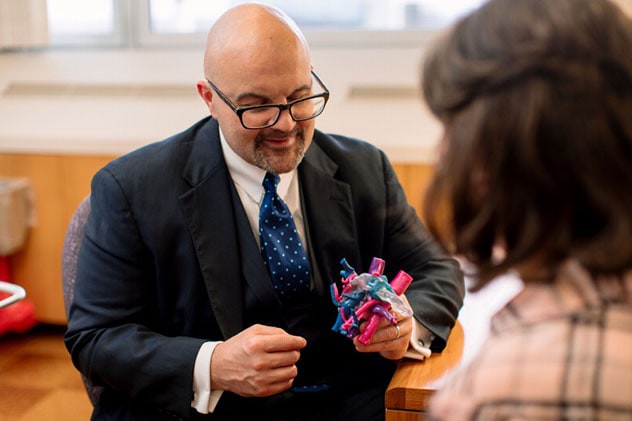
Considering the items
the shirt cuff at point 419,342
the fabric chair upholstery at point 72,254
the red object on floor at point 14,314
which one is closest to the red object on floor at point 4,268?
the red object on floor at point 14,314

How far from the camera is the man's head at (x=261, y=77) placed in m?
1.62

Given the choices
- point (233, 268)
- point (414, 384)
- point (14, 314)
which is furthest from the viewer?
point (14, 314)

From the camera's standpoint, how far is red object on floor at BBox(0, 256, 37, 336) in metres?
3.17

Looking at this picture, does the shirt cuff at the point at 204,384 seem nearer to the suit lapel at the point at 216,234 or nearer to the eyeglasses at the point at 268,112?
the suit lapel at the point at 216,234

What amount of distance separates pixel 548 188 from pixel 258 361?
2.51ft

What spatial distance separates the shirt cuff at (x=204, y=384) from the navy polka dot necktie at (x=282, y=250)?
0.23 metres

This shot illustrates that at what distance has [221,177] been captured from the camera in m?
1.65

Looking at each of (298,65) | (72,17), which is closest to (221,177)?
(298,65)

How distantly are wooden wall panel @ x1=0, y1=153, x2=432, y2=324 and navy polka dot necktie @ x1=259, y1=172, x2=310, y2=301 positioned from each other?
4.98ft

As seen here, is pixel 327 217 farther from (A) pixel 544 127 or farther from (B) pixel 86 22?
(B) pixel 86 22

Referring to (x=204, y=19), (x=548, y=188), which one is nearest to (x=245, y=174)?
(x=548, y=188)

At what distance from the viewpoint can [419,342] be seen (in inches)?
58.9

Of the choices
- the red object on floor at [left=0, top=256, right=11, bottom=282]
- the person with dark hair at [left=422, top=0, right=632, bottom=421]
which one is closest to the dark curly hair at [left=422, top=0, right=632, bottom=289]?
the person with dark hair at [left=422, top=0, right=632, bottom=421]

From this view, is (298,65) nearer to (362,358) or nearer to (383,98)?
(362,358)
